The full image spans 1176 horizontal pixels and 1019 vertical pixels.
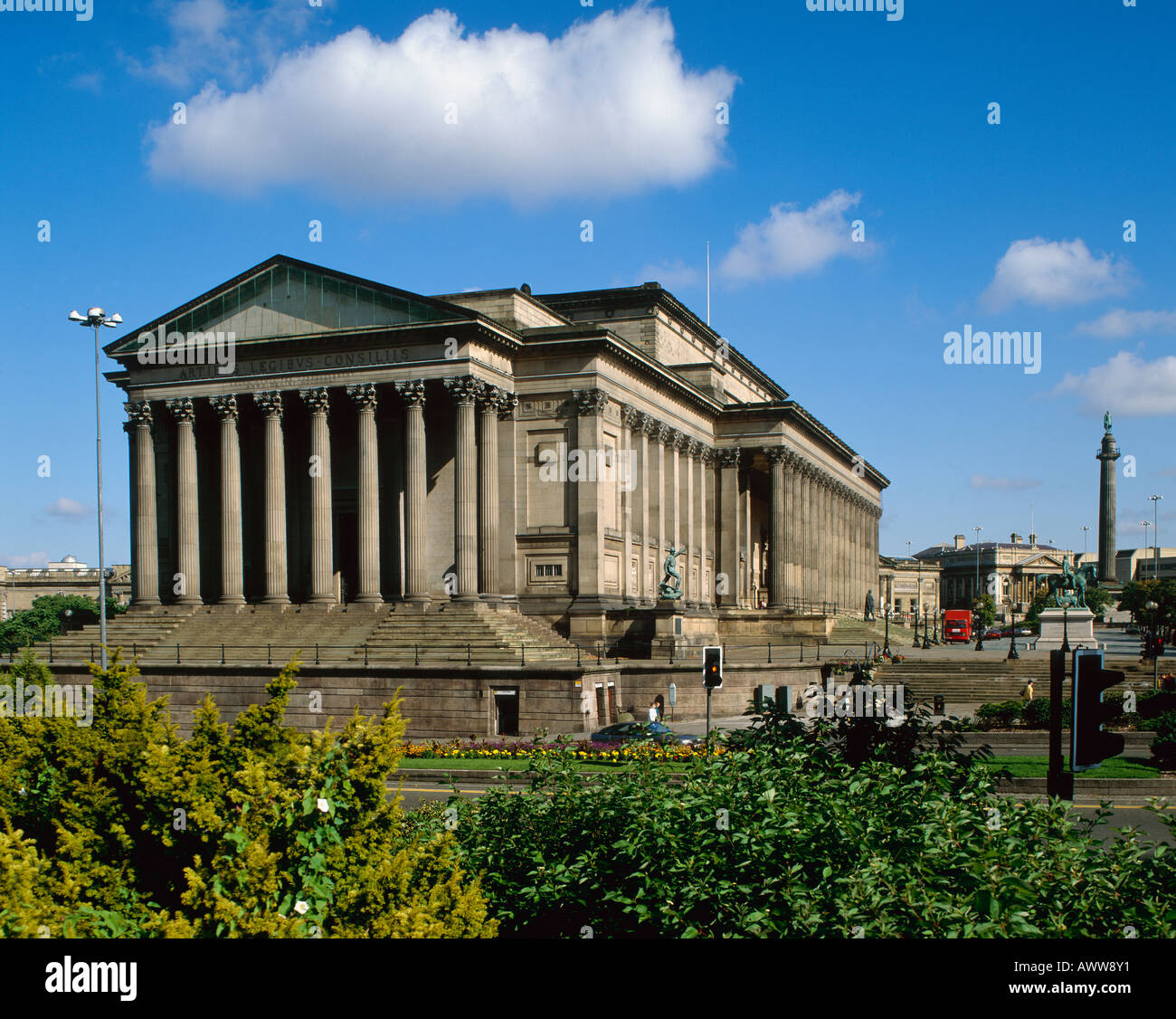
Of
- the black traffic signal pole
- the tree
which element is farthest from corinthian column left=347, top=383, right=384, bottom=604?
the tree

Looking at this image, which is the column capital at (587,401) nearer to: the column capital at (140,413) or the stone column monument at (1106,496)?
the column capital at (140,413)

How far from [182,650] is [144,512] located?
38.1 feet

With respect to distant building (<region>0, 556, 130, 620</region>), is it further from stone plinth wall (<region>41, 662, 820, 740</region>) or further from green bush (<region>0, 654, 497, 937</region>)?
green bush (<region>0, 654, 497, 937</region>)

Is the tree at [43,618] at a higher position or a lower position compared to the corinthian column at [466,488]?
lower

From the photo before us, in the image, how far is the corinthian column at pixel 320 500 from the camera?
56.1 metres

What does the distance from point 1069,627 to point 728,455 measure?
26033 mm

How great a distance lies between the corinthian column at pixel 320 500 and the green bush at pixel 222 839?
44.5 metres

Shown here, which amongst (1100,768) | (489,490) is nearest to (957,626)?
(489,490)

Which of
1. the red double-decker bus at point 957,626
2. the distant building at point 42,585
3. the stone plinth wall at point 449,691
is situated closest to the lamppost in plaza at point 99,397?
the stone plinth wall at point 449,691

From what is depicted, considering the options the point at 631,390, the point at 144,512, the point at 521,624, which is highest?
the point at 631,390
